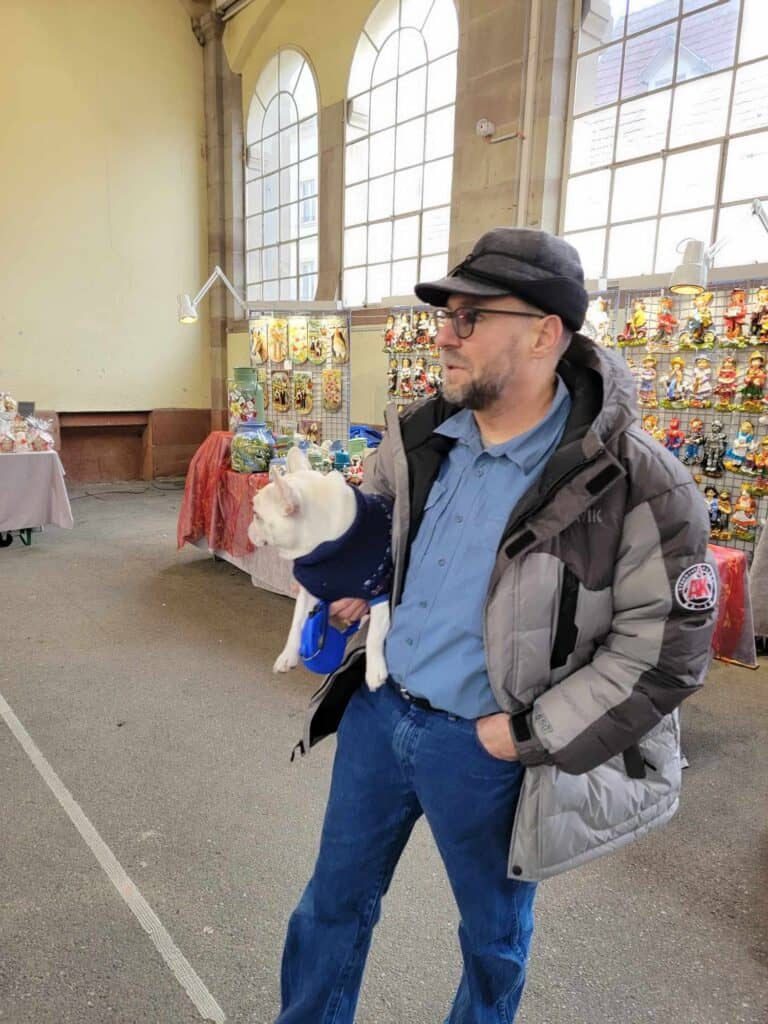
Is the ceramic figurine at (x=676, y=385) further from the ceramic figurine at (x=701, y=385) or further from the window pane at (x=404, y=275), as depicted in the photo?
the window pane at (x=404, y=275)

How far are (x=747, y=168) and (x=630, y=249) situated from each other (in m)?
0.99

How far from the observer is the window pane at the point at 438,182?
23.3ft

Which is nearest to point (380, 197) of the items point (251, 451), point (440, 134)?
point (440, 134)

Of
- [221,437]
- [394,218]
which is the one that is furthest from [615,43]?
[221,437]

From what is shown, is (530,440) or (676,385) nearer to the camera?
(530,440)

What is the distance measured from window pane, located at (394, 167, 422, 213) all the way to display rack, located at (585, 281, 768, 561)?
3.69 metres

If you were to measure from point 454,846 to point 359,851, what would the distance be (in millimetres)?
192

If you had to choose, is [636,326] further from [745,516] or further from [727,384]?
[745,516]

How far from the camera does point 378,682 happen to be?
1.21 meters

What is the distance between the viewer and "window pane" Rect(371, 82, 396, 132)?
25.0 ft

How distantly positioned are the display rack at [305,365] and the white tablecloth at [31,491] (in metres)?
1.98

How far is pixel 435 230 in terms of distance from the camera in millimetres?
7383

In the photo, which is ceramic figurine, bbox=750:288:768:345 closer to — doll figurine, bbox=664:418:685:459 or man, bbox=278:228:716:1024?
doll figurine, bbox=664:418:685:459

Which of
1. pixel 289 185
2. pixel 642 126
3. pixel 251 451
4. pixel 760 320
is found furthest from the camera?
pixel 289 185
